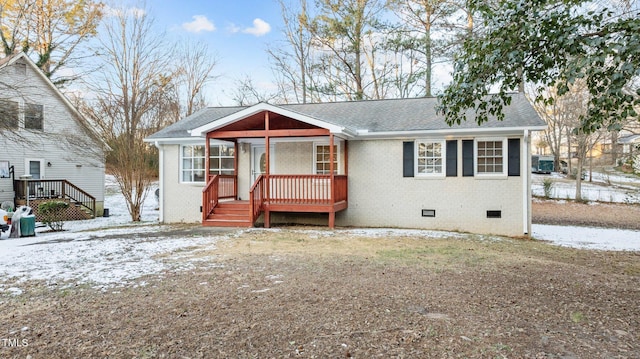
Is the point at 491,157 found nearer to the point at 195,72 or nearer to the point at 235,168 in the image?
the point at 235,168

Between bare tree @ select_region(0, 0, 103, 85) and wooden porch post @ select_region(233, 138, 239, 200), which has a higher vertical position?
bare tree @ select_region(0, 0, 103, 85)

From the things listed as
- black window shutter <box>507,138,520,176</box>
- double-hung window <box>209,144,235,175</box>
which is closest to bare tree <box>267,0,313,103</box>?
double-hung window <box>209,144,235,175</box>

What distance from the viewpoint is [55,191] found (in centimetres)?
1677

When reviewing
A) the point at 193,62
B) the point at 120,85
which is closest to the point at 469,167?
the point at 120,85

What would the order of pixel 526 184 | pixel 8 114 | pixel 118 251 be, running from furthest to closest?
pixel 526 184
pixel 8 114
pixel 118 251

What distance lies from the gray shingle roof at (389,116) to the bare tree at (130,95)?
8.78 ft

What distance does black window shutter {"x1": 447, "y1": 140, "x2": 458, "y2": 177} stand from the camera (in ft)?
34.8

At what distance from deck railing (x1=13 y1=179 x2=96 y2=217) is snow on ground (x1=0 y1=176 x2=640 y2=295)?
208 inches

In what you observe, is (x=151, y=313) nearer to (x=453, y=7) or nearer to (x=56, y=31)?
(x=453, y=7)

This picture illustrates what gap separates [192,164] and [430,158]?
7.22 meters

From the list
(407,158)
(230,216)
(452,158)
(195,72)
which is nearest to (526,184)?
(452,158)

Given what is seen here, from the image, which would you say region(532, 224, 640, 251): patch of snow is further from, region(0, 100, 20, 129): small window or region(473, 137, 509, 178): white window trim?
region(0, 100, 20, 129): small window

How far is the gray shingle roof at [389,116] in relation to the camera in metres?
10.3

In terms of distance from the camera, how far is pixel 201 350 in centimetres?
309
